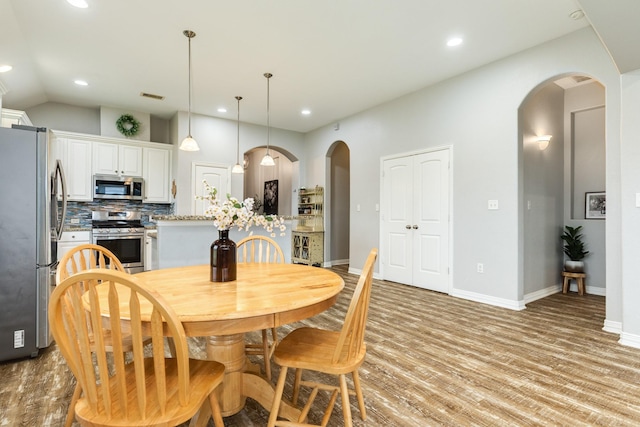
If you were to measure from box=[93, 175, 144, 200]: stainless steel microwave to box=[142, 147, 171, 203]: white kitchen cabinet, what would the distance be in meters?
0.13

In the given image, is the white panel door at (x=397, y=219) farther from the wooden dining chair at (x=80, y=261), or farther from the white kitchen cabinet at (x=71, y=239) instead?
the white kitchen cabinet at (x=71, y=239)

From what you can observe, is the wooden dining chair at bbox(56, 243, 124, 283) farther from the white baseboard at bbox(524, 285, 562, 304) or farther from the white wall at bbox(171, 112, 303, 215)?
the white baseboard at bbox(524, 285, 562, 304)

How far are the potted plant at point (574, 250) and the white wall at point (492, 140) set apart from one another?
1.39 m

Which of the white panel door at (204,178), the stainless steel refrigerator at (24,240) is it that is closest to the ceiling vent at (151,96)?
the white panel door at (204,178)

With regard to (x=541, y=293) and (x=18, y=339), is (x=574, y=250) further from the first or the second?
(x=18, y=339)

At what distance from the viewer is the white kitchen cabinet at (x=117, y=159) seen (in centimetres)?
527

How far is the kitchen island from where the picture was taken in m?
3.38

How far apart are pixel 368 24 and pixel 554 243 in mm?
3839

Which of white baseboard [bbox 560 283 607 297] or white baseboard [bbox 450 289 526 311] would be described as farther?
white baseboard [bbox 560 283 607 297]

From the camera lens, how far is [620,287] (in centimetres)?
292

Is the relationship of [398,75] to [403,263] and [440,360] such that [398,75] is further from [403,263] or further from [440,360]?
[440,360]

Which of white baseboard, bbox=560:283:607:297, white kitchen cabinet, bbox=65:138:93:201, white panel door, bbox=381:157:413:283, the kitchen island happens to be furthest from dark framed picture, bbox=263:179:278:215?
white baseboard, bbox=560:283:607:297

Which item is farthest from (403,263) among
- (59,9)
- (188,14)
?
(59,9)

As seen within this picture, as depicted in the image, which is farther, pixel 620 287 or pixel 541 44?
pixel 541 44
